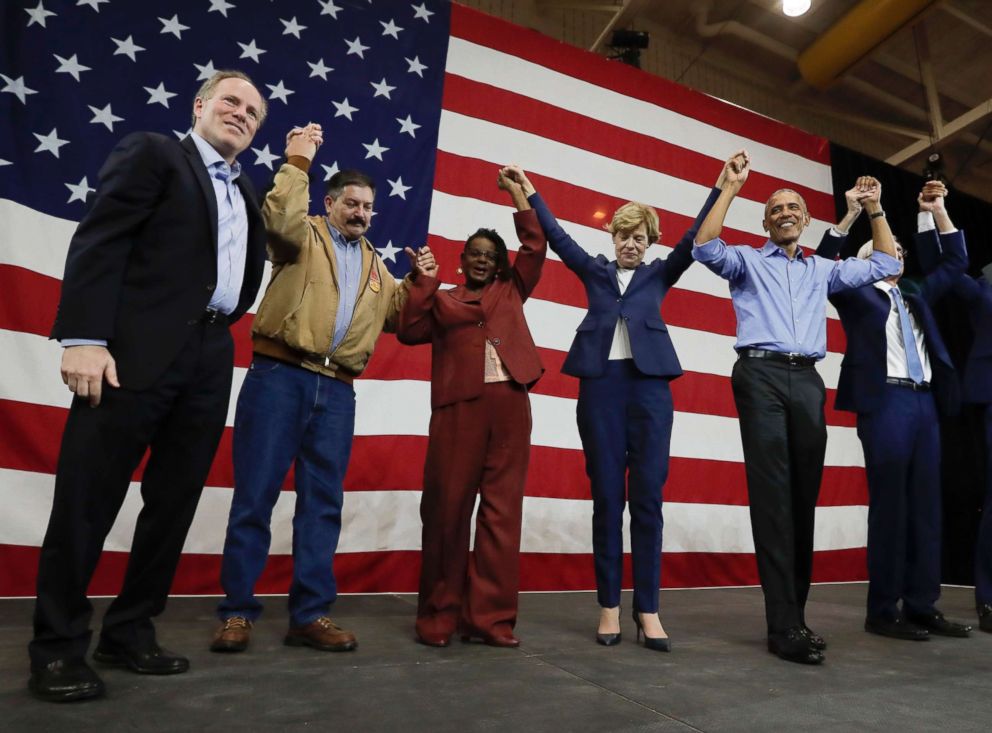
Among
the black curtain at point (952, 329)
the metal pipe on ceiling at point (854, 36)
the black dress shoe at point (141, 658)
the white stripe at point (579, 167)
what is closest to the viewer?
Result: the black dress shoe at point (141, 658)

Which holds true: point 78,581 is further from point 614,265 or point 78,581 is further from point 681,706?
point 614,265

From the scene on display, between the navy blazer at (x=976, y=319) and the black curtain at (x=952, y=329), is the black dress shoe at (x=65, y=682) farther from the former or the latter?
the black curtain at (x=952, y=329)

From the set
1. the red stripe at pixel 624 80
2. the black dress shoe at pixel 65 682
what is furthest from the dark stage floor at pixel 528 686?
the red stripe at pixel 624 80

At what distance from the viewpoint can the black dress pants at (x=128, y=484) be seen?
1401mm

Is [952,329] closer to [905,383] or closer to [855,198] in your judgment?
[905,383]

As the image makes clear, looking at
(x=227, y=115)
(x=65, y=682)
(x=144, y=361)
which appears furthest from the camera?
(x=227, y=115)

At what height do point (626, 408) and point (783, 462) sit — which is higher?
point (626, 408)

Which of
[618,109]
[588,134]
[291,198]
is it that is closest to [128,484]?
[291,198]

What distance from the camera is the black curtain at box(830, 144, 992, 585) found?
15.6ft

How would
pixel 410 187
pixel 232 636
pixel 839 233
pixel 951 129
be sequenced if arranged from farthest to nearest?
pixel 951 129, pixel 410 187, pixel 839 233, pixel 232 636

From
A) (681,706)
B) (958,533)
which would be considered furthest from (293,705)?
(958,533)

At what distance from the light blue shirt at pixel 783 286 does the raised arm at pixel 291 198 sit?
1.17 m

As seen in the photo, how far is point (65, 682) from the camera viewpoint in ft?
4.43

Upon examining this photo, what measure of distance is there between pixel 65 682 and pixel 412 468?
199 cm
